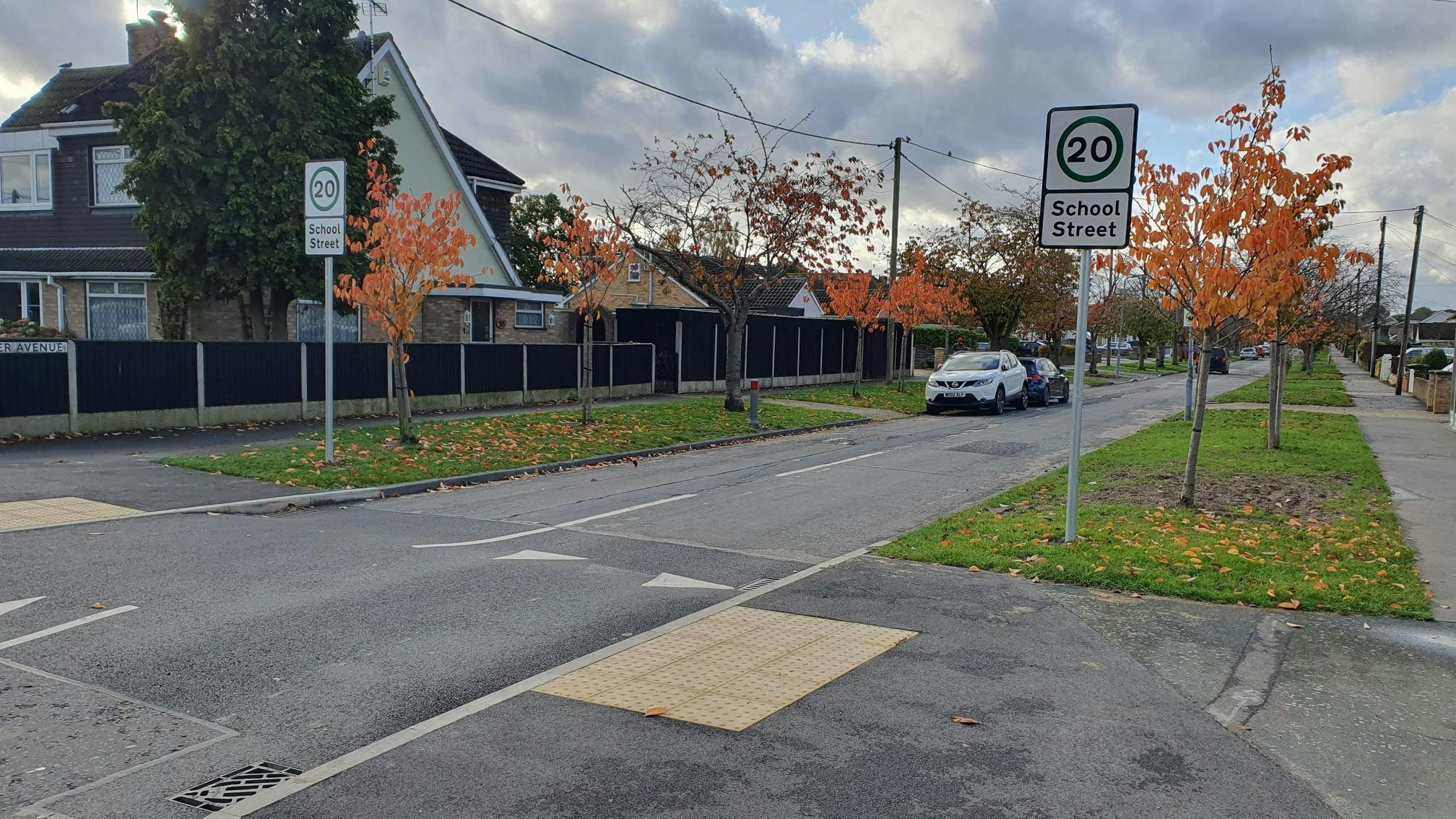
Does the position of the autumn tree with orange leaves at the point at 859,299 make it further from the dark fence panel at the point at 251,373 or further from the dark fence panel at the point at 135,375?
the dark fence panel at the point at 135,375

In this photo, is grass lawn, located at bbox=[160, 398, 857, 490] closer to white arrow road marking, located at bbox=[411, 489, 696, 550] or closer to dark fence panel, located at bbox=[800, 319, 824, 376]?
white arrow road marking, located at bbox=[411, 489, 696, 550]

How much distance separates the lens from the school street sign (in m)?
12.9

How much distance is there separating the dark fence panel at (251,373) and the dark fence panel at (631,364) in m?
9.52

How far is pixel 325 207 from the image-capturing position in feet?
43.1

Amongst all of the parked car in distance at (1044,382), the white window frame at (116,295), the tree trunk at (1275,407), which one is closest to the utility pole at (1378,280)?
the parked car in distance at (1044,382)

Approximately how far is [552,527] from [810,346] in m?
26.5

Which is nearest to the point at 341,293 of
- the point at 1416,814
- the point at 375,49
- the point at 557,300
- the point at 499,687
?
the point at 375,49

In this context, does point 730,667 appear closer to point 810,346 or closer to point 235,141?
point 235,141

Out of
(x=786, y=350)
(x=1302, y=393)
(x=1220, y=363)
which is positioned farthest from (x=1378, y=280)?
(x=786, y=350)

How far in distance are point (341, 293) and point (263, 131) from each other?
14.5 feet

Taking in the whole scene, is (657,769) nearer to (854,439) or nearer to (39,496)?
(39,496)

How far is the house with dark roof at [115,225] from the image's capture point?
25.7m

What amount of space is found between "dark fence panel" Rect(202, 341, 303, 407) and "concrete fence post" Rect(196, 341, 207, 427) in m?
0.02

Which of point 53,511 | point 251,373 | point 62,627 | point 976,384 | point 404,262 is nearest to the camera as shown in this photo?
point 62,627
